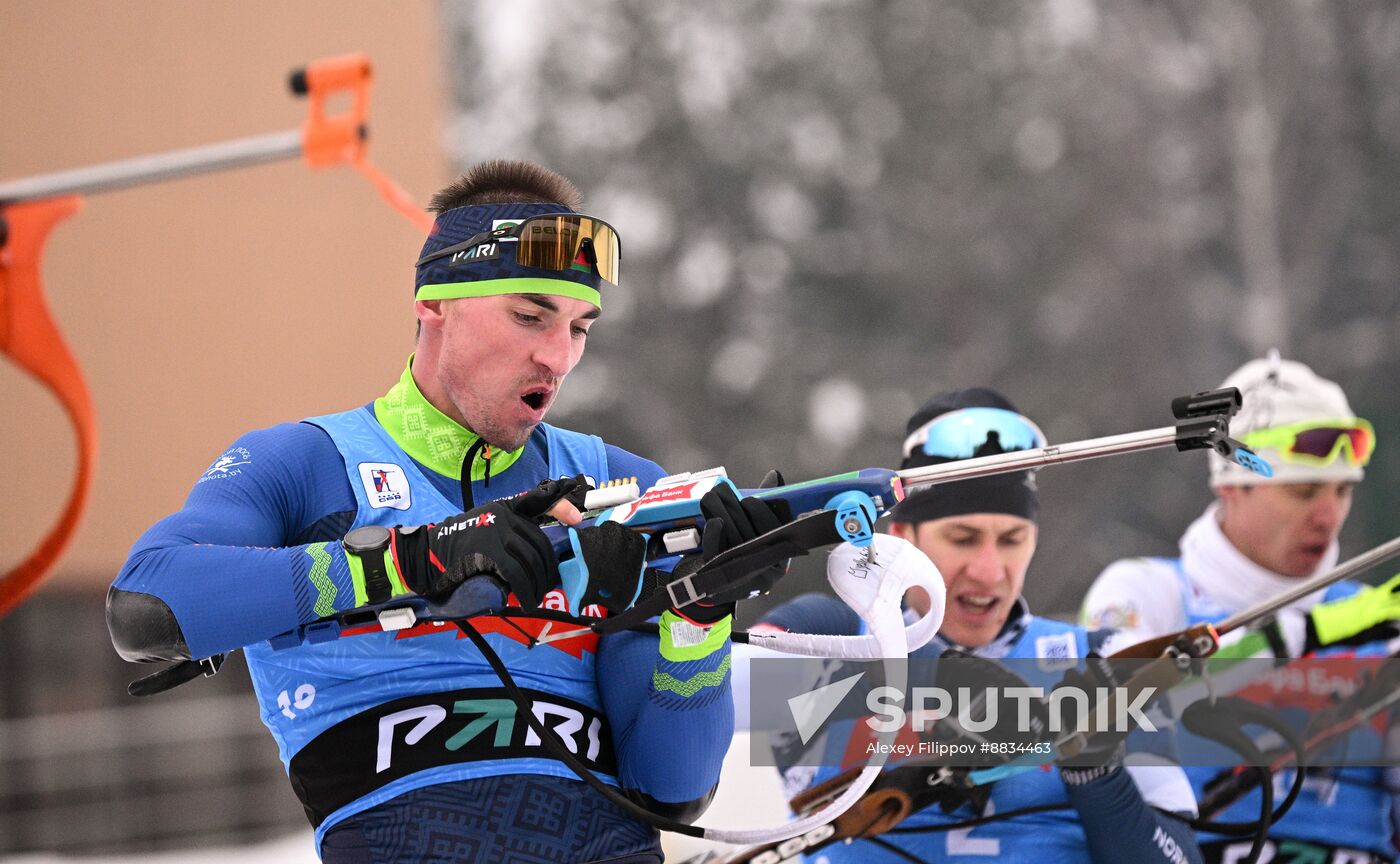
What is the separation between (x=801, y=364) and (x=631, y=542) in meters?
11.2

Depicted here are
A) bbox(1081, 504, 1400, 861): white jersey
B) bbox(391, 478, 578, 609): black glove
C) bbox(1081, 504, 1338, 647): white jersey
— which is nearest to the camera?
bbox(391, 478, 578, 609): black glove

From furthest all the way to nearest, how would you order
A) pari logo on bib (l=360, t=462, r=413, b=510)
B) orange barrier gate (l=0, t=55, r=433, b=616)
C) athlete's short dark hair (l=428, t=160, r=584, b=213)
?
orange barrier gate (l=0, t=55, r=433, b=616)
athlete's short dark hair (l=428, t=160, r=584, b=213)
pari logo on bib (l=360, t=462, r=413, b=510)

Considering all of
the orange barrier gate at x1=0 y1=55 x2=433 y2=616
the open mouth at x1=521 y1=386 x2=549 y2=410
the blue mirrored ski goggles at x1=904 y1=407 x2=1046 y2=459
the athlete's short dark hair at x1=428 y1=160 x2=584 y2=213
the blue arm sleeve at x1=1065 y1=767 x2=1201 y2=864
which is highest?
the orange barrier gate at x1=0 y1=55 x2=433 y2=616

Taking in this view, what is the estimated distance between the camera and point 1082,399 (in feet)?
40.6

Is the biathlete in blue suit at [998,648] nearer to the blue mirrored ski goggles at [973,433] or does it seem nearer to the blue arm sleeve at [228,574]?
the blue mirrored ski goggles at [973,433]

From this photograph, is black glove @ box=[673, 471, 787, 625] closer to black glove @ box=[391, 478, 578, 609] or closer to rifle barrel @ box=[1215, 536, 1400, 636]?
black glove @ box=[391, 478, 578, 609]

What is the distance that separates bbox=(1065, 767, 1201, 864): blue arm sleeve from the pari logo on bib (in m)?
1.38

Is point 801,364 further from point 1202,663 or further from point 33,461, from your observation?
point 1202,663

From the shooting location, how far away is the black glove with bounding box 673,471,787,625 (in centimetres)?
191

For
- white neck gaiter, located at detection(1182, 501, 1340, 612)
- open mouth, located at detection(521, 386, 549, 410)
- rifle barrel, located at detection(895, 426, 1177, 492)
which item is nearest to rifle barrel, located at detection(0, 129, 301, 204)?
open mouth, located at detection(521, 386, 549, 410)

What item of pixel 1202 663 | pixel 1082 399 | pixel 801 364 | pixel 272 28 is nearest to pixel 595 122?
pixel 801 364

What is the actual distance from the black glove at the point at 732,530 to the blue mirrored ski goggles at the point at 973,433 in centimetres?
105

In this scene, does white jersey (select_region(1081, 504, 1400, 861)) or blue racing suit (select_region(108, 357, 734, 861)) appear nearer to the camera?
blue racing suit (select_region(108, 357, 734, 861))

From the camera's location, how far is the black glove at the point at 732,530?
1.91 metres
